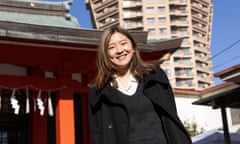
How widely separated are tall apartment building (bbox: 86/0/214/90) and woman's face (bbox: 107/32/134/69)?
60.3 metres

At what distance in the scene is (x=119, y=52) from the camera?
2441 millimetres

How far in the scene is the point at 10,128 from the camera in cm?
812

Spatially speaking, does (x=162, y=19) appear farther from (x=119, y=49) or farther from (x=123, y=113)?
(x=123, y=113)

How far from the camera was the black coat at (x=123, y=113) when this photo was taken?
230 centimetres

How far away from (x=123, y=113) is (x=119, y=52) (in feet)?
1.16

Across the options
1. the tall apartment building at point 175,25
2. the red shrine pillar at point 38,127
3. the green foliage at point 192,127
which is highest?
the tall apartment building at point 175,25

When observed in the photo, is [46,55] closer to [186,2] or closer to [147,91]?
[147,91]

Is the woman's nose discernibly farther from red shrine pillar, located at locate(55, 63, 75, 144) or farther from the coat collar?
red shrine pillar, located at locate(55, 63, 75, 144)

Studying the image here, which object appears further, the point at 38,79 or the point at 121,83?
the point at 38,79

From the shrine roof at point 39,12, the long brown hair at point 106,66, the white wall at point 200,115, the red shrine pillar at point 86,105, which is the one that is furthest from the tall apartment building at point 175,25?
the long brown hair at point 106,66

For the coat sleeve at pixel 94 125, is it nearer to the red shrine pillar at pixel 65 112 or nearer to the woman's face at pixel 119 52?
the woman's face at pixel 119 52

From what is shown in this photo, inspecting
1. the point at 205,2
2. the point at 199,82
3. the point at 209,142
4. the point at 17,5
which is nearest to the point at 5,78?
the point at 17,5

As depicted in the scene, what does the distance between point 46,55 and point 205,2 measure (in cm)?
7089

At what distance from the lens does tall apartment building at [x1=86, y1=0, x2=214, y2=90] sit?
64562 millimetres
